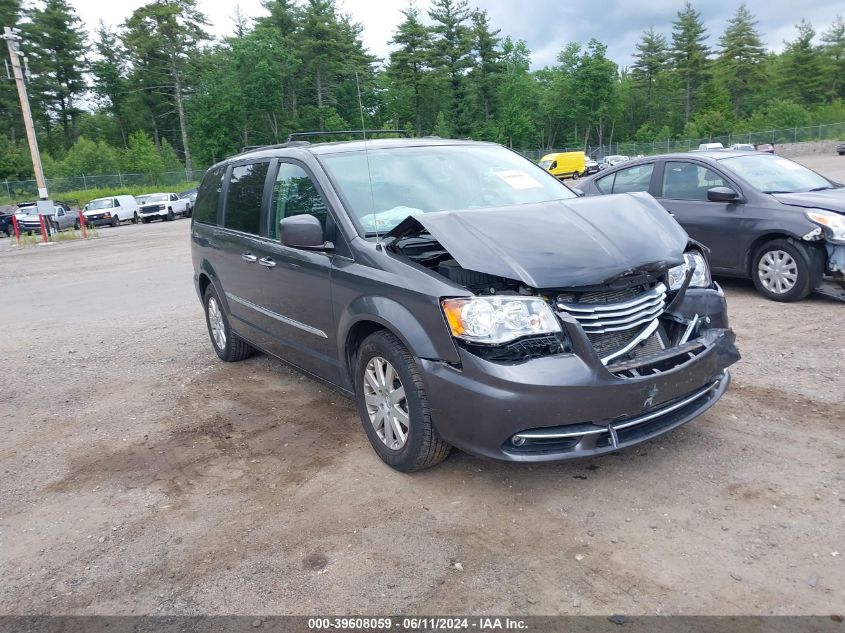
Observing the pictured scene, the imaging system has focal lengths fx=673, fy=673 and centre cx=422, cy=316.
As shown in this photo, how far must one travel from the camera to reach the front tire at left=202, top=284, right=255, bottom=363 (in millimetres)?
6191

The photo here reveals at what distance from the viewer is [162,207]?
3625 cm

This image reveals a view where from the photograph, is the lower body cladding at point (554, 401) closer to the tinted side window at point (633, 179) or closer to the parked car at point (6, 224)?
the tinted side window at point (633, 179)

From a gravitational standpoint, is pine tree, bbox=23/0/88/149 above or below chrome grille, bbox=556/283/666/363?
above

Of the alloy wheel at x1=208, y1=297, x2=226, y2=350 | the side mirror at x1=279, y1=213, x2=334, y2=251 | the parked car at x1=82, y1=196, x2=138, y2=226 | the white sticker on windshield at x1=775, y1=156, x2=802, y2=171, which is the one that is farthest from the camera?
the parked car at x1=82, y1=196, x2=138, y2=226

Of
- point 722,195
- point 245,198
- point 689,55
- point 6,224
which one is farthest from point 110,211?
point 689,55

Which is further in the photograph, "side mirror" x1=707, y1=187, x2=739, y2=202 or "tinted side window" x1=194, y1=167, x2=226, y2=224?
"side mirror" x1=707, y1=187, x2=739, y2=202

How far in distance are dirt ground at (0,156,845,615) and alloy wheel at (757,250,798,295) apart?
1660 millimetres

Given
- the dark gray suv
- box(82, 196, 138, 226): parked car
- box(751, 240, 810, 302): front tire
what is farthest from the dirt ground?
box(82, 196, 138, 226): parked car

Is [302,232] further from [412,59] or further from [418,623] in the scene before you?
[412,59]

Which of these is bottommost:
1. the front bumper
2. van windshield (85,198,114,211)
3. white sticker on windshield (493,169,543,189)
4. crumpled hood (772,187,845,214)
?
the front bumper

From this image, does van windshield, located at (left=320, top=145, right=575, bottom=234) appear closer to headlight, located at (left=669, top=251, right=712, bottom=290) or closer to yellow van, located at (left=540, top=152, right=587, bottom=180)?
headlight, located at (left=669, top=251, right=712, bottom=290)

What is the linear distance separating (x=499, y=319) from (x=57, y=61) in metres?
75.4

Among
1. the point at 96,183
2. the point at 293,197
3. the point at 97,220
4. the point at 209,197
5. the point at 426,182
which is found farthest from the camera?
the point at 96,183

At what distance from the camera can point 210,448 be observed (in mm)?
4461
